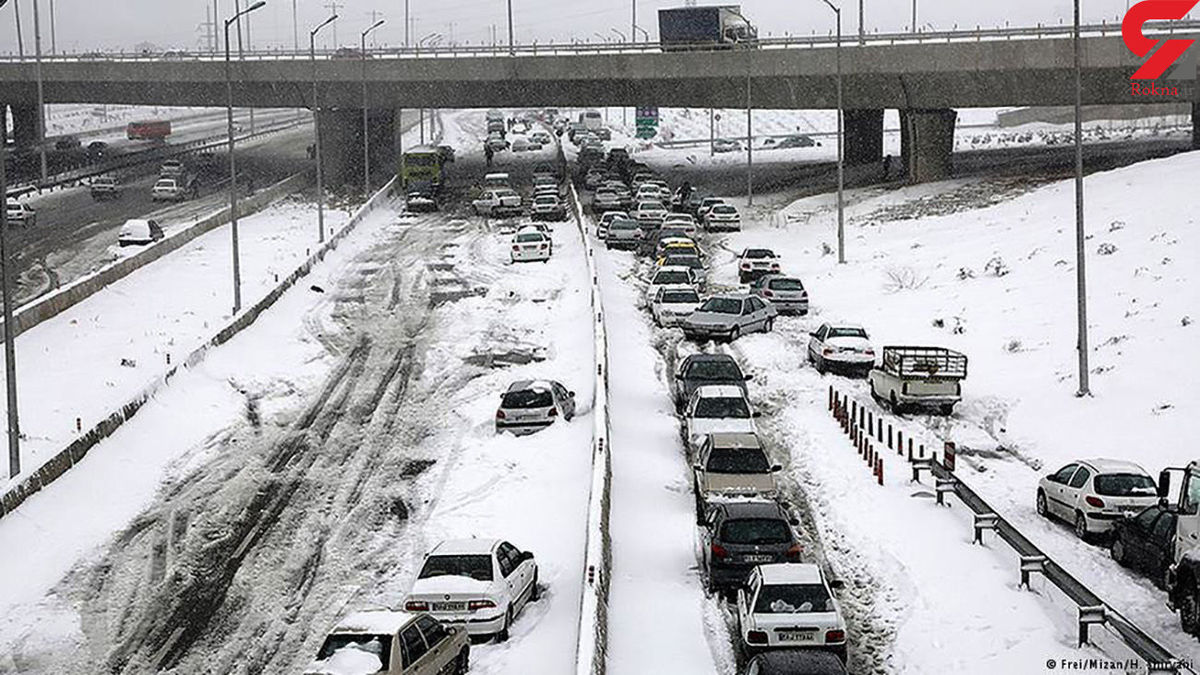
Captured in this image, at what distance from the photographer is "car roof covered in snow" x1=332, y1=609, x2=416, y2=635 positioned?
18.3 metres

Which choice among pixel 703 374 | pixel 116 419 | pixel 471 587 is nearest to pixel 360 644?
pixel 471 587

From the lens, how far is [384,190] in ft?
267

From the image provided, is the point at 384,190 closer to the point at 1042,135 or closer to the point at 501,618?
the point at 1042,135

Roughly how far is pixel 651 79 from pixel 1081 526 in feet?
193

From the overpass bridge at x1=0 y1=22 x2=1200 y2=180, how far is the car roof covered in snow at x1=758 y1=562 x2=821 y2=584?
175ft

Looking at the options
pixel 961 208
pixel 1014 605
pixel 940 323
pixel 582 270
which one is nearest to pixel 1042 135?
pixel 961 208

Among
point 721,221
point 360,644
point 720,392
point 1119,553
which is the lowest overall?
point 1119,553

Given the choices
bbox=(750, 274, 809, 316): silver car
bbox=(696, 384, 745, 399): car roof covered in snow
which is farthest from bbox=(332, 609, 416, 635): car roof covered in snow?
bbox=(750, 274, 809, 316): silver car

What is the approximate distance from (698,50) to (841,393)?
1795 inches

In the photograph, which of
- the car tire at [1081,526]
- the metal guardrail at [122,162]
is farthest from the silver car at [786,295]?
the metal guardrail at [122,162]

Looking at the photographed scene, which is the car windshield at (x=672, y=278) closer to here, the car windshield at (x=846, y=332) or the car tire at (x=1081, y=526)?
the car windshield at (x=846, y=332)

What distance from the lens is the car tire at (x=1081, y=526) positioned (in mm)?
25672

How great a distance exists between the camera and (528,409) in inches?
1355

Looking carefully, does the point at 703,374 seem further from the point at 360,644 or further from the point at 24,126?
the point at 24,126
